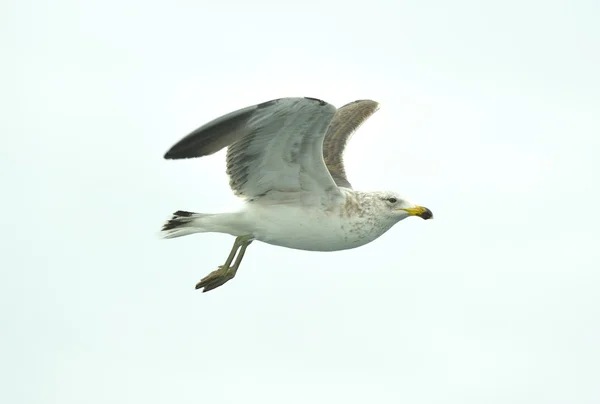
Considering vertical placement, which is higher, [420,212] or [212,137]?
[212,137]

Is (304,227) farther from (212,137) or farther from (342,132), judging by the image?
(342,132)

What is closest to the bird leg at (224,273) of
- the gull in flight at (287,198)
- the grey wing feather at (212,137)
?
the gull in flight at (287,198)

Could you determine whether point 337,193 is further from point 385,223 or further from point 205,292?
point 205,292

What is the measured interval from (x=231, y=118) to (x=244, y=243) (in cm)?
308

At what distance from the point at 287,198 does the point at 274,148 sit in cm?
105

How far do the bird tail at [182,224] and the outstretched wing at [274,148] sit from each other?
2.44ft

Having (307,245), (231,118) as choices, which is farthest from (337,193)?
(231,118)

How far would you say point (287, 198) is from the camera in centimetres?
1688

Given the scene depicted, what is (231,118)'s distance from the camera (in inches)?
589

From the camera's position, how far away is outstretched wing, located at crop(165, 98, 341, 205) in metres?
14.9

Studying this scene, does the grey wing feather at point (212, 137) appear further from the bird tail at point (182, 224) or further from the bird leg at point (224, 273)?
the bird leg at point (224, 273)

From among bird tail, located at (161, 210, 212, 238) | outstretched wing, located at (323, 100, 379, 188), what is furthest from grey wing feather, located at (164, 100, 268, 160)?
outstretched wing, located at (323, 100, 379, 188)

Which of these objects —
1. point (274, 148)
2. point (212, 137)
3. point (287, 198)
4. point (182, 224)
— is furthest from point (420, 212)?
point (212, 137)

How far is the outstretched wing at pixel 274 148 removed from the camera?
14.9 m
